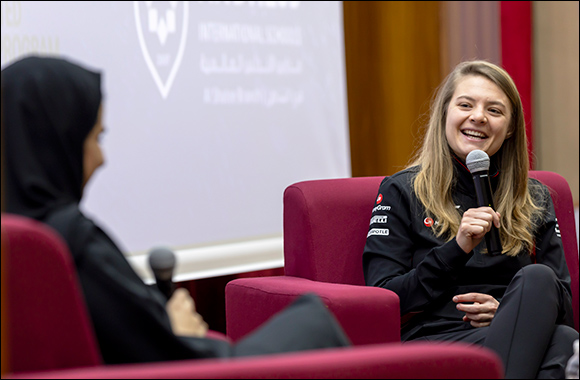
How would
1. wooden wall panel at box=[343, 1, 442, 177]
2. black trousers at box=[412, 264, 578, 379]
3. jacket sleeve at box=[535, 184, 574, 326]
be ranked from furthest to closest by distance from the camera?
1. wooden wall panel at box=[343, 1, 442, 177]
2. jacket sleeve at box=[535, 184, 574, 326]
3. black trousers at box=[412, 264, 578, 379]

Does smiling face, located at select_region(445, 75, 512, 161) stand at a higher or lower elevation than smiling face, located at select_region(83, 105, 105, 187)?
lower

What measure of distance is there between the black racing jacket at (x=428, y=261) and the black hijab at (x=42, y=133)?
3.57ft

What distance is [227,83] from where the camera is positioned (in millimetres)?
3150

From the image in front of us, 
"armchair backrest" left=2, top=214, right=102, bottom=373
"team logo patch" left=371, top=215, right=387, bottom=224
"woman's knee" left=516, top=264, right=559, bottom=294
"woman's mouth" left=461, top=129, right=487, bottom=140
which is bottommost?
"woman's knee" left=516, top=264, right=559, bottom=294

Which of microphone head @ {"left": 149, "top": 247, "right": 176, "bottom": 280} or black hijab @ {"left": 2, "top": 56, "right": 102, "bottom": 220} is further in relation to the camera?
microphone head @ {"left": 149, "top": 247, "right": 176, "bottom": 280}

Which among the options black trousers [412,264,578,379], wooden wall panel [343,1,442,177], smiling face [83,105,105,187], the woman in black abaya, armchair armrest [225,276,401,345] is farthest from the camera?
wooden wall panel [343,1,442,177]

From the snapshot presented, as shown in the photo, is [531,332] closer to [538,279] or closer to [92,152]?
[538,279]

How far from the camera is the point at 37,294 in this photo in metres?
0.96

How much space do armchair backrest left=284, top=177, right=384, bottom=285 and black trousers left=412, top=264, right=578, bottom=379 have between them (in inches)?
21.4

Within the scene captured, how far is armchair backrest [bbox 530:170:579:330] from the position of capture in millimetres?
2365

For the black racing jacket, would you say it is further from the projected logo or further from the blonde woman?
the projected logo

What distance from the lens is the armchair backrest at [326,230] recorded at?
2.16 m

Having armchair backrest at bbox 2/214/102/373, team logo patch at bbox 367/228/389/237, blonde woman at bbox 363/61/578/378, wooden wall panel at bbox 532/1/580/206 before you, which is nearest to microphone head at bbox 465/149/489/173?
blonde woman at bbox 363/61/578/378

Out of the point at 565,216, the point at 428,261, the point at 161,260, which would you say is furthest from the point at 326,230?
the point at 161,260
